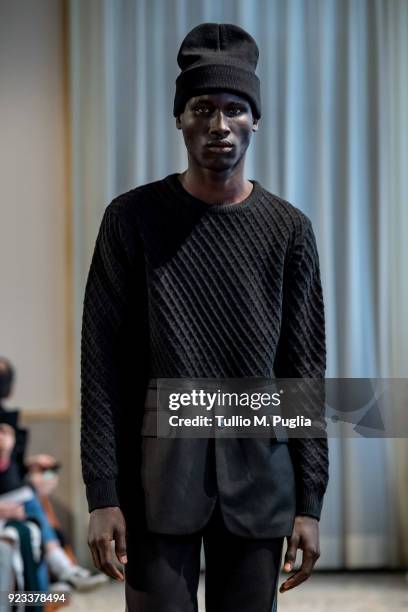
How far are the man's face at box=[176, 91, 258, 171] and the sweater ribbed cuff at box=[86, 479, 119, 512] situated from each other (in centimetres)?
42

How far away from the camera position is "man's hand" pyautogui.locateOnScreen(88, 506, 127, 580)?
1.14 metres

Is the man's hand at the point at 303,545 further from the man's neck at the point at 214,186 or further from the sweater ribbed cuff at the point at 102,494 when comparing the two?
the man's neck at the point at 214,186

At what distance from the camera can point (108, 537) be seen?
1140 mm

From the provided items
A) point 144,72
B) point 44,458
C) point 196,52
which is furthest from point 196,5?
point 196,52

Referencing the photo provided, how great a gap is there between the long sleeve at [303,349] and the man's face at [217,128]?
138 millimetres

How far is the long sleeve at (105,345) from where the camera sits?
1.17 meters

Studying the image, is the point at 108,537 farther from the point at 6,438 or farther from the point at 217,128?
the point at 6,438

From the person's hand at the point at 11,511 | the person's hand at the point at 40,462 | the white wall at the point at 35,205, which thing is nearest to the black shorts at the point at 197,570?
the person's hand at the point at 11,511

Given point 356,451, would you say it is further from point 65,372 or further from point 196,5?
point 196,5

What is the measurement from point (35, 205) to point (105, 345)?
6.69ft

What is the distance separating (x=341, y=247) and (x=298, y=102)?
0.51m

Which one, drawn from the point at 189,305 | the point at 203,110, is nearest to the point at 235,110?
the point at 203,110

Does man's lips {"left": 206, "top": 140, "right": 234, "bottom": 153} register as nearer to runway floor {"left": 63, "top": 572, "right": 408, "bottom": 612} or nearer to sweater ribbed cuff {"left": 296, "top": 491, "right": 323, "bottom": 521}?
sweater ribbed cuff {"left": 296, "top": 491, "right": 323, "bottom": 521}

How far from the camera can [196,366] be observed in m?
1.17
